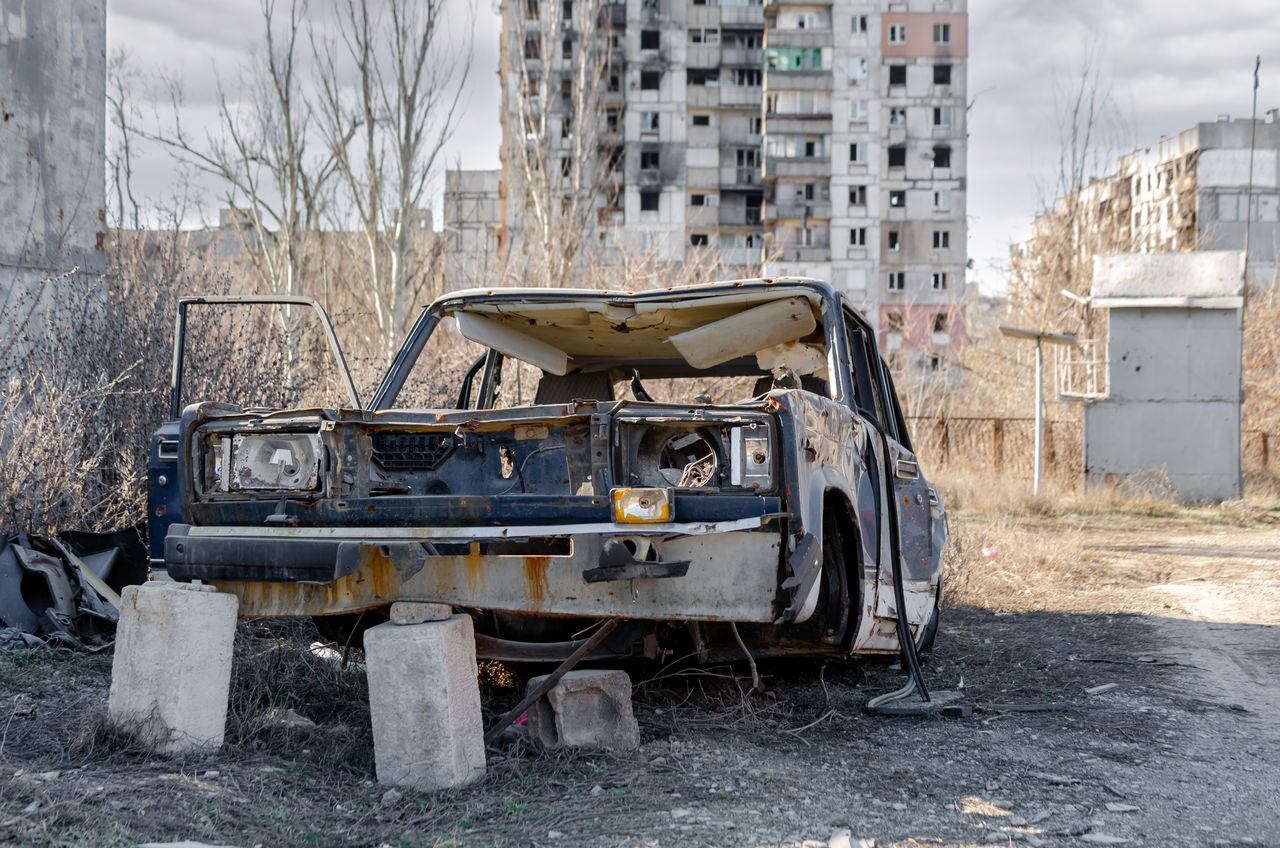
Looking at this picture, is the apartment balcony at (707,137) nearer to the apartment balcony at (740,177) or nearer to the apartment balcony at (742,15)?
the apartment balcony at (740,177)

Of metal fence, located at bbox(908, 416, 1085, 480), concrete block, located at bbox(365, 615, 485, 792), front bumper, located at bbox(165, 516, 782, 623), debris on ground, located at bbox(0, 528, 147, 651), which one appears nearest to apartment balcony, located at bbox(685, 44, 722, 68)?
metal fence, located at bbox(908, 416, 1085, 480)

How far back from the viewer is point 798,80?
59.0 meters

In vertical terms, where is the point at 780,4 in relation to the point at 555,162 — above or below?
above

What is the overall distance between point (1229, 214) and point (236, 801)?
6416 cm

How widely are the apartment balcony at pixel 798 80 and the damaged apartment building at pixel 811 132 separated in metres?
0.07

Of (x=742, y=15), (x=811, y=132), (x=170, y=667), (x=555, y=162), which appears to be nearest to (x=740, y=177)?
(x=811, y=132)

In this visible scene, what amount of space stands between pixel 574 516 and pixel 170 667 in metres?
1.42

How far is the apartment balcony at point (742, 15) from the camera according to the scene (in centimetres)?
6081

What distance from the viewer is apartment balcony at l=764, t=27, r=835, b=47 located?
Result: 59125 millimetres

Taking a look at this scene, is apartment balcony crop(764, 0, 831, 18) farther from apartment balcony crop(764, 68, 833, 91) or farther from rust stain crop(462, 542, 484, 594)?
rust stain crop(462, 542, 484, 594)

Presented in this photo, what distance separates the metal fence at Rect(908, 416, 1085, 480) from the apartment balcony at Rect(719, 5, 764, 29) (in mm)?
44742

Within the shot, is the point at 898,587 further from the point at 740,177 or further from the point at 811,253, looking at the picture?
the point at 740,177

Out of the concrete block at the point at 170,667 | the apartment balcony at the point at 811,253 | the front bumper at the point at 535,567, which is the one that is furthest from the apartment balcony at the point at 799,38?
the concrete block at the point at 170,667

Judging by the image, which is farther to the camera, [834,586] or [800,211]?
[800,211]
